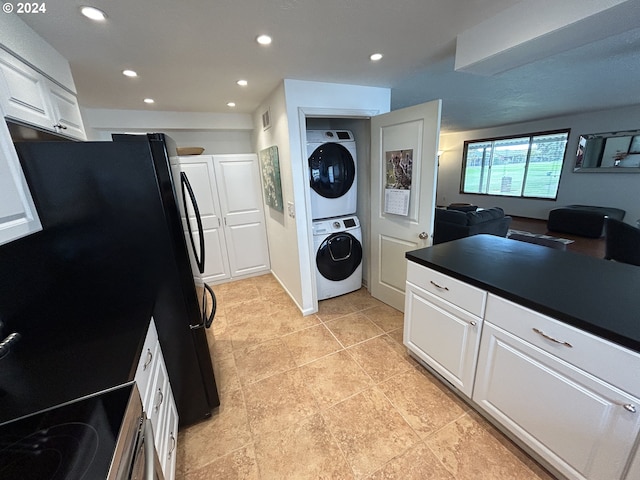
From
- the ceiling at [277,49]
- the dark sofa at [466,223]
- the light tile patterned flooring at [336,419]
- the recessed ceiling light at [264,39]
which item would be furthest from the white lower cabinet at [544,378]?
the dark sofa at [466,223]

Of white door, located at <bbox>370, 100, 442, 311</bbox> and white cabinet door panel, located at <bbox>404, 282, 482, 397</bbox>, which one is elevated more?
white door, located at <bbox>370, 100, 442, 311</bbox>

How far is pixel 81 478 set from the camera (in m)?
0.59

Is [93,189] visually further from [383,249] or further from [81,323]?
[383,249]

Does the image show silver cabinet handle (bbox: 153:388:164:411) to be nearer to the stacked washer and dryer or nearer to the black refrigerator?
the black refrigerator

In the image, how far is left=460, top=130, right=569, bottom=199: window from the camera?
5.95 meters

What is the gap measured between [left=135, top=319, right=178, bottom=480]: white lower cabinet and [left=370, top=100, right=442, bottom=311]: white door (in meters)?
2.08

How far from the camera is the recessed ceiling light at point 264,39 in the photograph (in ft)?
4.83

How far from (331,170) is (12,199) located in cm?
230

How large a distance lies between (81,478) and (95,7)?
69.5 inches

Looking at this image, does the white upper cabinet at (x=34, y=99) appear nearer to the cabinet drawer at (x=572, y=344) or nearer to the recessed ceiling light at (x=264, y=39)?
the recessed ceiling light at (x=264, y=39)

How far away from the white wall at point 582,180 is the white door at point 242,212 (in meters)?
6.80

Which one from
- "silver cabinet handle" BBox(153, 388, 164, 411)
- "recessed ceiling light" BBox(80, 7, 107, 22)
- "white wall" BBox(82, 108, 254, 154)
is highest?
"recessed ceiling light" BBox(80, 7, 107, 22)

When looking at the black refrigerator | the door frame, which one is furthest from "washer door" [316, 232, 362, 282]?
the black refrigerator

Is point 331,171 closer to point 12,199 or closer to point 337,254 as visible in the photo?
point 337,254
